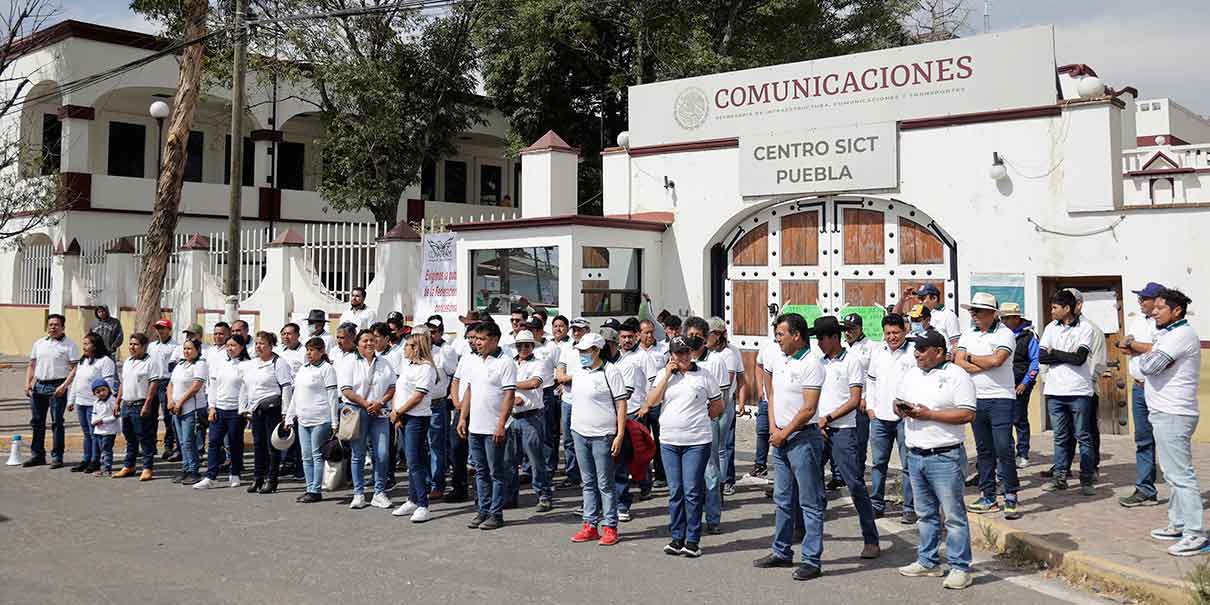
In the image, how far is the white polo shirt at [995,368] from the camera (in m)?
7.55

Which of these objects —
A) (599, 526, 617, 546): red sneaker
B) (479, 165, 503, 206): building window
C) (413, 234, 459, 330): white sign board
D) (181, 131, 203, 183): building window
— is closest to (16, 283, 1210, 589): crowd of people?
(599, 526, 617, 546): red sneaker

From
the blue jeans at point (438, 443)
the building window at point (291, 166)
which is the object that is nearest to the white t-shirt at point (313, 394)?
the blue jeans at point (438, 443)

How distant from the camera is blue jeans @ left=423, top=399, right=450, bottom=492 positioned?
8.88 meters

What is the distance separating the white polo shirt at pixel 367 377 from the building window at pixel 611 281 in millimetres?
5449

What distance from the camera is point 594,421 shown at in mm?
7199

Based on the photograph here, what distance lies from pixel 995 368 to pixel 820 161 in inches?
253

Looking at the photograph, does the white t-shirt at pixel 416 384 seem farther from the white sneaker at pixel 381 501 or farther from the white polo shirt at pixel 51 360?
the white polo shirt at pixel 51 360

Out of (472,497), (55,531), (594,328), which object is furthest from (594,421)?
(594,328)

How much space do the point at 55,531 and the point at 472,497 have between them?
3.49 m

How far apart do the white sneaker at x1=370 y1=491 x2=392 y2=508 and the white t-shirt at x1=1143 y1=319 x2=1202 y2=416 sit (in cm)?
626

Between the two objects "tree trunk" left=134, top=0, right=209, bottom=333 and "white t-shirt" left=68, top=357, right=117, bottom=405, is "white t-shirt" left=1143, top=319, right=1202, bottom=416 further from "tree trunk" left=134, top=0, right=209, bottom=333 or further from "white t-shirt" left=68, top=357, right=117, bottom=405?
"tree trunk" left=134, top=0, right=209, bottom=333

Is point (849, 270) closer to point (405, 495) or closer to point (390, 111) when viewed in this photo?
point (405, 495)

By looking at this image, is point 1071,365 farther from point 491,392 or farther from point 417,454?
point 417,454

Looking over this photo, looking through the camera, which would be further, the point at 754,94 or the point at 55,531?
the point at 754,94
